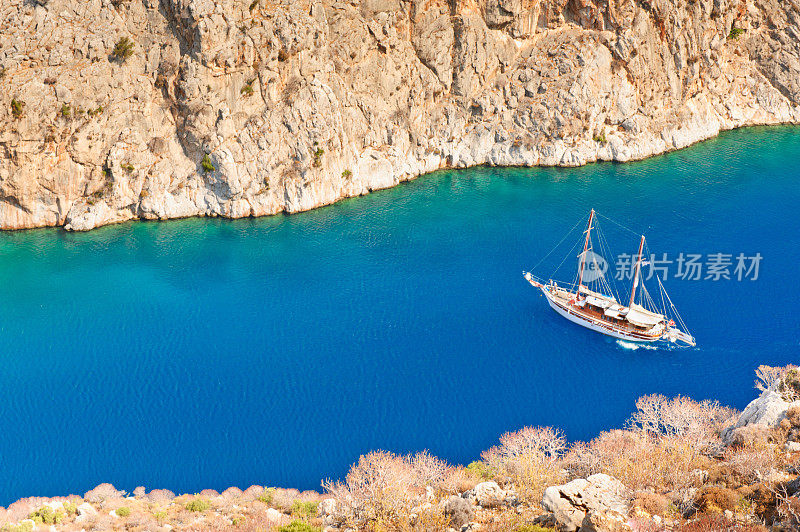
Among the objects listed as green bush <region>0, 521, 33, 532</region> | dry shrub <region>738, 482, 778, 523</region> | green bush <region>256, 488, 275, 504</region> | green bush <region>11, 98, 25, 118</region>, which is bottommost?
green bush <region>256, 488, 275, 504</region>

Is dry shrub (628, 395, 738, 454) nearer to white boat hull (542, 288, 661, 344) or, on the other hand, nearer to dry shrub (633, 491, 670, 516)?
white boat hull (542, 288, 661, 344)

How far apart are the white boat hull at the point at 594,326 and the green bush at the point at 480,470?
1846cm

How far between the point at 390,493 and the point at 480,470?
283 inches

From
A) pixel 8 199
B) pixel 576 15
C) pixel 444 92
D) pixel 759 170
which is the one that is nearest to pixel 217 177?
pixel 8 199

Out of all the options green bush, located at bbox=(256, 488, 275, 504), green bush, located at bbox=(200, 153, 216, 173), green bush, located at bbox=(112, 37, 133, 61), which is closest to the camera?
green bush, located at bbox=(256, 488, 275, 504)

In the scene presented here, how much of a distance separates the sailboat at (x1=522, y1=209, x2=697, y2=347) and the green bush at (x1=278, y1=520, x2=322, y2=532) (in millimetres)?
28857

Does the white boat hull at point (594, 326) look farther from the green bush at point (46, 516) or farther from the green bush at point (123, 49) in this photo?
the green bush at point (123, 49)

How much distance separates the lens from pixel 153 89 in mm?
69688

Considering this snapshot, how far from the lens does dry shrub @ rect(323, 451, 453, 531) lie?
2848cm

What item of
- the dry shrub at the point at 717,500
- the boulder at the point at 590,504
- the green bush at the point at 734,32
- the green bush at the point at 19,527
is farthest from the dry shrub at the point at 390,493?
the green bush at the point at 734,32

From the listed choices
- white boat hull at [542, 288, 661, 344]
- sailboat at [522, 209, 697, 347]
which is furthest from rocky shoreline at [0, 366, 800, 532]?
white boat hull at [542, 288, 661, 344]

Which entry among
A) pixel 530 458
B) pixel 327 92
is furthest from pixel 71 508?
pixel 327 92

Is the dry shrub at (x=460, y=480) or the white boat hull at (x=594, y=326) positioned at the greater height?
the white boat hull at (x=594, y=326)

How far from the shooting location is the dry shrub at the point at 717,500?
25.2m
